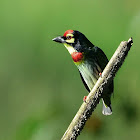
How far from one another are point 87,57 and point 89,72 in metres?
0.10

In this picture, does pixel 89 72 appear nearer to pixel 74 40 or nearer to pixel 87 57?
pixel 87 57

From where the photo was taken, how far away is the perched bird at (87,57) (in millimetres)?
2039

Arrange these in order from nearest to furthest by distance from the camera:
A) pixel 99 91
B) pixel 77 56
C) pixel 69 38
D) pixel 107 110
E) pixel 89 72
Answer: pixel 99 91, pixel 69 38, pixel 77 56, pixel 89 72, pixel 107 110

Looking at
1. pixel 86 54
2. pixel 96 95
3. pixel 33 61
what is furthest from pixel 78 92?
pixel 96 95

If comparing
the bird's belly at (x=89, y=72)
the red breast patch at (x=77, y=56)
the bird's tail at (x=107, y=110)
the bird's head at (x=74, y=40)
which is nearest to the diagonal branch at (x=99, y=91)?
the bird's head at (x=74, y=40)

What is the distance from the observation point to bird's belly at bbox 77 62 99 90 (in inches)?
89.7

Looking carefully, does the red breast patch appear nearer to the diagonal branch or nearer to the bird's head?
the bird's head

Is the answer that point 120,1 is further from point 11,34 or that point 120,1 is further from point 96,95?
point 96,95

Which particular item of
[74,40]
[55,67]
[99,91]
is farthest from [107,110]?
[55,67]

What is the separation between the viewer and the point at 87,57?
223 cm

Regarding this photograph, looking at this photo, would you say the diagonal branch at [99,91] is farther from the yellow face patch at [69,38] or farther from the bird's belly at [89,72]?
the bird's belly at [89,72]

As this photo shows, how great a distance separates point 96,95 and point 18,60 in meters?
2.56

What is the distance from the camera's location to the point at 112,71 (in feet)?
4.97

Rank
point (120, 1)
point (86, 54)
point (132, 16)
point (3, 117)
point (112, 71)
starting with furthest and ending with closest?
point (120, 1), point (132, 16), point (3, 117), point (86, 54), point (112, 71)
